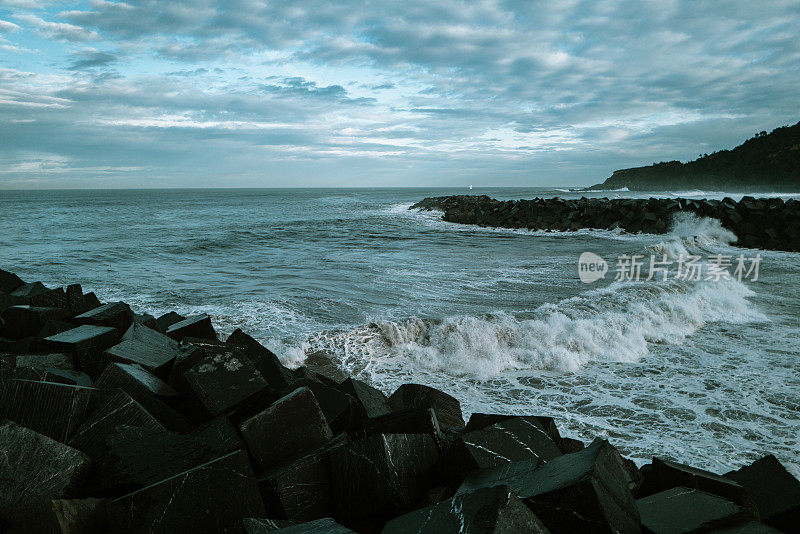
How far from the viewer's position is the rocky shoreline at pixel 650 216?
20562 mm

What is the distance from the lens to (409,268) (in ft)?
46.8

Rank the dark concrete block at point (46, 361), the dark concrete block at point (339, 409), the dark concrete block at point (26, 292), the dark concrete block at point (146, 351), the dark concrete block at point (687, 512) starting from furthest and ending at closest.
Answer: the dark concrete block at point (26, 292) → the dark concrete block at point (146, 351) → the dark concrete block at point (46, 361) → the dark concrete block at point (339, 409) → the dark concrete block at point (687, 512)

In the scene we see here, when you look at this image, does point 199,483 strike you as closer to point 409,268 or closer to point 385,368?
point 385,368

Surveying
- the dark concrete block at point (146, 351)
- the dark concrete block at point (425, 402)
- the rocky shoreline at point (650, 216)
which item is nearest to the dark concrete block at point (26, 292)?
the dark concrete block at point (146, 351)

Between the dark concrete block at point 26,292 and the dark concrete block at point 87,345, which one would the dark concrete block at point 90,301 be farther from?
the dark concrete block at point 87,345

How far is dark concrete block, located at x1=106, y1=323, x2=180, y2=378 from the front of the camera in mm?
3996

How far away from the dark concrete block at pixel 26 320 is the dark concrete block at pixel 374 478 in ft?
17.2

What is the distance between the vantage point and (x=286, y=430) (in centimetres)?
291

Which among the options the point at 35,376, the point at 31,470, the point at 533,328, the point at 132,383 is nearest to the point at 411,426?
the point at 132,383

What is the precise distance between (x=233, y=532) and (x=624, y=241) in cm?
2282

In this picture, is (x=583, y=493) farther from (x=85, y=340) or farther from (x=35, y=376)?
(x=85, y=340)

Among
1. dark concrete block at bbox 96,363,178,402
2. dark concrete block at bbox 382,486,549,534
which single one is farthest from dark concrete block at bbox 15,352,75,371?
dark concrete block at bbox 382,486,549,534

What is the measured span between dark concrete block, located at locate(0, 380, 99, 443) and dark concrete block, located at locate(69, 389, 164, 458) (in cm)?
8

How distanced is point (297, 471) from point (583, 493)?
1451 millimetres
